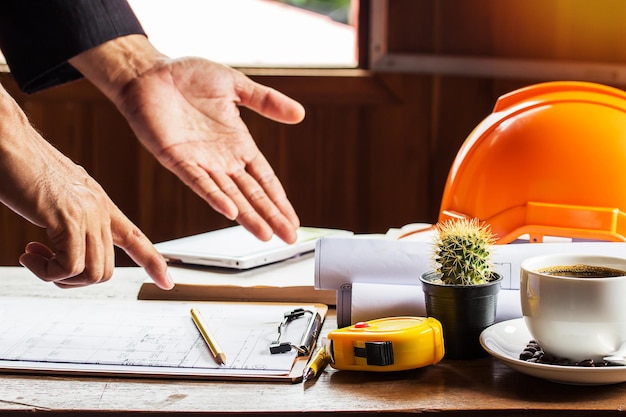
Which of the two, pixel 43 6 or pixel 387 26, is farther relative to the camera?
pixel 387 26

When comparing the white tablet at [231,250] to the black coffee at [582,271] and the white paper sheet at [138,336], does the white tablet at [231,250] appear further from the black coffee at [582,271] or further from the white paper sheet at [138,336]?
the black coffee at [582,271]

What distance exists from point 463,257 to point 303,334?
0.63 feet

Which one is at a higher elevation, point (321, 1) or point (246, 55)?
point (321, 1)

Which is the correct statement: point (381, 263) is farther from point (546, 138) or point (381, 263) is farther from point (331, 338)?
point (546, 138)

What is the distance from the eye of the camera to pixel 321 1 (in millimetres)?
2906

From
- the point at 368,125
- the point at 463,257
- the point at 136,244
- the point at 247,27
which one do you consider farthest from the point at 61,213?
the point at 247,27

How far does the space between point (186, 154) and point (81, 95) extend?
156cm

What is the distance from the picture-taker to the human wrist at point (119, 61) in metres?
1.26

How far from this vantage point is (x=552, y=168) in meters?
1.06

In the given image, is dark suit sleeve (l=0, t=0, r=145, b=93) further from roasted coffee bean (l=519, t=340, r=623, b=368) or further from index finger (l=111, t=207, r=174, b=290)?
→ roasted coffee bean (l=519, t=340, r=623, b=368)

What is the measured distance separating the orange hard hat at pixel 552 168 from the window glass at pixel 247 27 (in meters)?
1.67

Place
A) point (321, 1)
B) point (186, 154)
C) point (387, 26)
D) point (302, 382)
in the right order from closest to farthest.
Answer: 1. point (302, 382)
2. point (186, 154)
3. point (387, 26)
4. point (321, 1)

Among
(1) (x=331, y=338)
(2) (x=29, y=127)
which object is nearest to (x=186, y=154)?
(2) (x=29, y=127)

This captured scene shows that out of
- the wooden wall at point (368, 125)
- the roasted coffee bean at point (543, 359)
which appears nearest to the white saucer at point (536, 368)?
the roasted coffee bean at point (543, 359)
